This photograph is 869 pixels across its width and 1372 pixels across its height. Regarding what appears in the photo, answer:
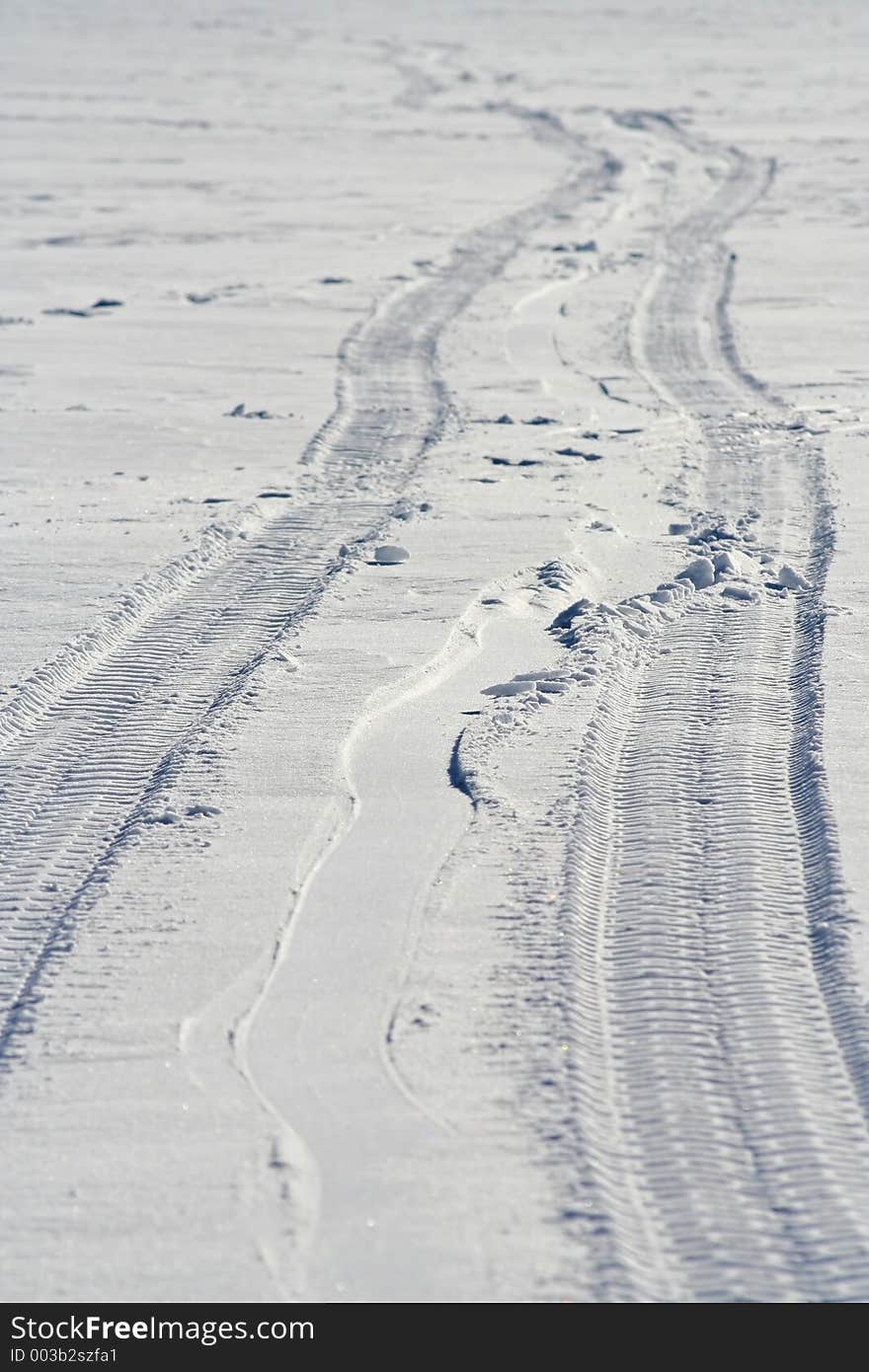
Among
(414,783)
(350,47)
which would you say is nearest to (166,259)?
(414,783)

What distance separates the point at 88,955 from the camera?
3.87 m

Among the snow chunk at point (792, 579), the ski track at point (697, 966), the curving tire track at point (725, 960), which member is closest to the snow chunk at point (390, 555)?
the ski track at point (697, 966)

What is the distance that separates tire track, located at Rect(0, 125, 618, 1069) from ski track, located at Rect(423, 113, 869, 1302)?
3.31 feet

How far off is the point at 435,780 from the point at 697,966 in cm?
119

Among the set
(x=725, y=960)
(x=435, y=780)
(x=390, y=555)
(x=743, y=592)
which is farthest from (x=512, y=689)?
(x=725, y=960)

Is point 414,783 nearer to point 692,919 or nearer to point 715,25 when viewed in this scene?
point 692,919

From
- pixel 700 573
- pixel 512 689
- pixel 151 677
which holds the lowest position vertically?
pixel 151 677

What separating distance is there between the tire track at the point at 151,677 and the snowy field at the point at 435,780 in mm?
20

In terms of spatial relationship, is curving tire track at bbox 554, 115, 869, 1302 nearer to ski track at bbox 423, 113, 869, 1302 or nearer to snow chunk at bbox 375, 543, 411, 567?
ski track at bbox 423, 113, 869, 1302

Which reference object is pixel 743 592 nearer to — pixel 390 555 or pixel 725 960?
pixel 390 555

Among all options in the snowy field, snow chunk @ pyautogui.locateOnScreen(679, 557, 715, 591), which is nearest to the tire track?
the snowy field

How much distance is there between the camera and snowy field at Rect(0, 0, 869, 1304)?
10.2 feet

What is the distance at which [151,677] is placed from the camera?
5453mm

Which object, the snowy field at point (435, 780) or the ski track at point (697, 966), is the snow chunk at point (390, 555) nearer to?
the snowy field at point (435, 780)
